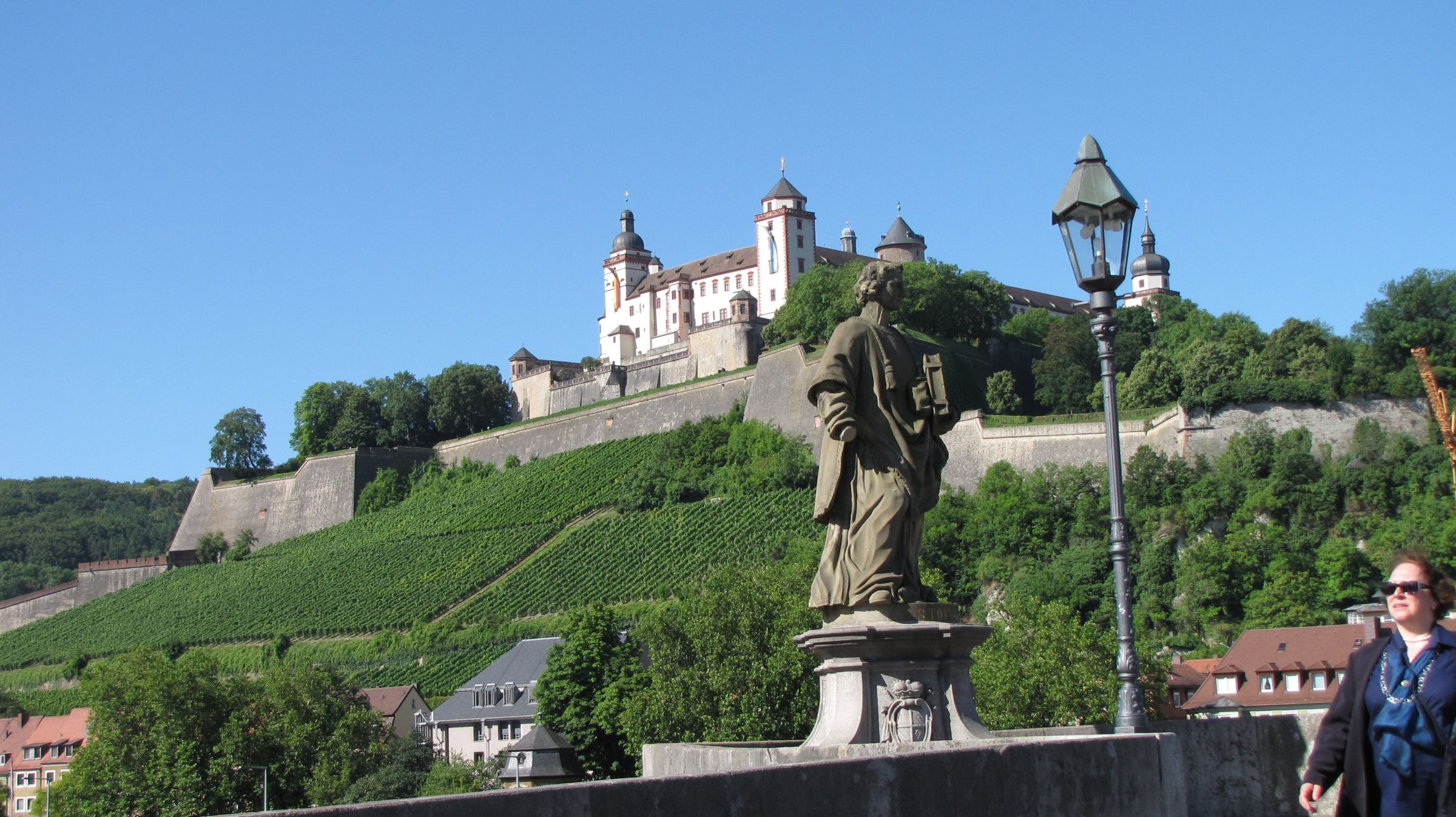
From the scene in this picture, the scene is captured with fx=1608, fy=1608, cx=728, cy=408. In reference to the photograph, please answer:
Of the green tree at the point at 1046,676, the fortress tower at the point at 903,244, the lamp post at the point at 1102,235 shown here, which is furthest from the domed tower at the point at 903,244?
the lamp post at the point at 1102,235

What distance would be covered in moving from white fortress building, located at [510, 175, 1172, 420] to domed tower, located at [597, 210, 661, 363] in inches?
3.1

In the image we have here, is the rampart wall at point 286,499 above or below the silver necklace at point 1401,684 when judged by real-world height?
above

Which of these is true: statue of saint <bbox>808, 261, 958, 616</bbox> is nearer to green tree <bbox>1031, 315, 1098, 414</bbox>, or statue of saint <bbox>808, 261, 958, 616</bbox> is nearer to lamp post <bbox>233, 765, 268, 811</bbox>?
lamp post <bbox>233, 765, 268, 811</bbox>

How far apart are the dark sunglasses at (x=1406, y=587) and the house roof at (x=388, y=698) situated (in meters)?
55.6

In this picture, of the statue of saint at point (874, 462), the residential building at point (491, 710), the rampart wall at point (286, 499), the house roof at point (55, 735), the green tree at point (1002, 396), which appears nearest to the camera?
the statue of saint at point (874, 462)

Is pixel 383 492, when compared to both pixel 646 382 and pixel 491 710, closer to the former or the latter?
pixel 646 382

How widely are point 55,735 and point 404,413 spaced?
3357 cm

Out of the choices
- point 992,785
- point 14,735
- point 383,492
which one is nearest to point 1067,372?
point 383,492

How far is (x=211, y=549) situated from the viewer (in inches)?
3915

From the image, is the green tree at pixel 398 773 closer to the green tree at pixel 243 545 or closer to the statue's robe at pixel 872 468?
the statue's robe at pixel 872 468

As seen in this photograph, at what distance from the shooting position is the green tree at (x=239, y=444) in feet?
351

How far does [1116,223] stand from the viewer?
1087 centimetres

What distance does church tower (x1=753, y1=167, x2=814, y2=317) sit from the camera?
9812 cm

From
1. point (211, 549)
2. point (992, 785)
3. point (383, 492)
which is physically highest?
point (383, 492)
